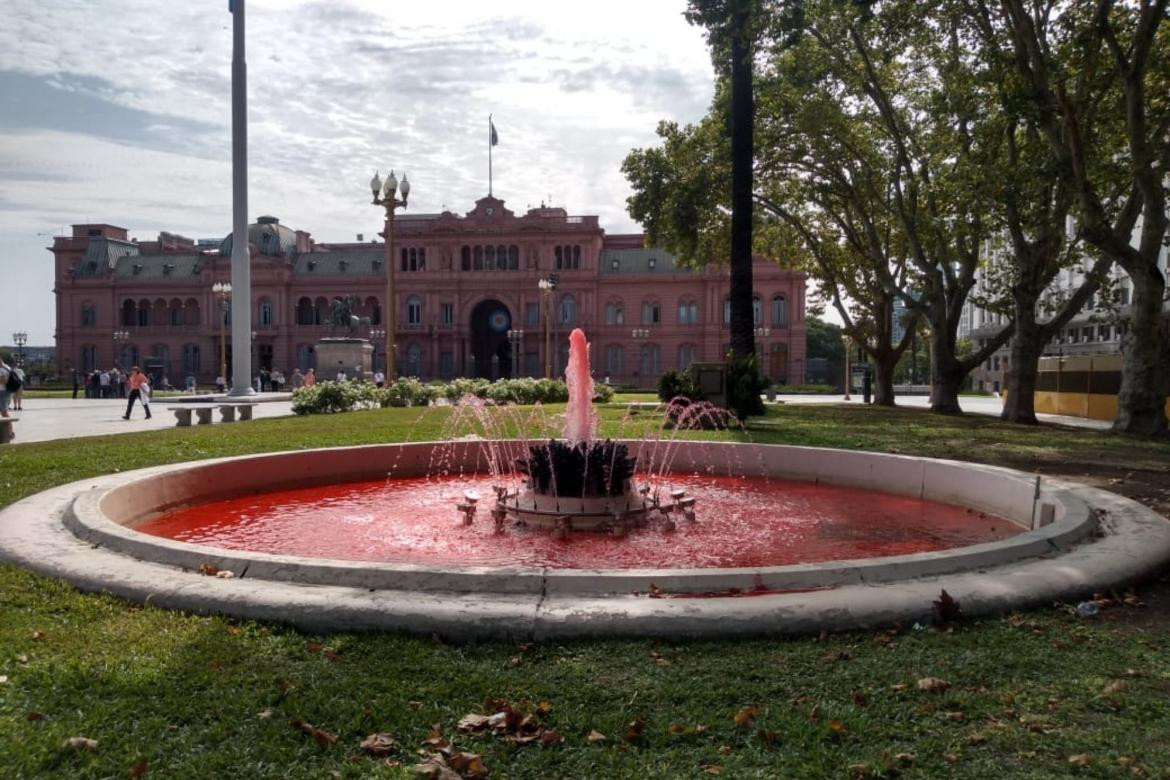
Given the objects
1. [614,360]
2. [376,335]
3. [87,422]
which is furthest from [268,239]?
[87,422]

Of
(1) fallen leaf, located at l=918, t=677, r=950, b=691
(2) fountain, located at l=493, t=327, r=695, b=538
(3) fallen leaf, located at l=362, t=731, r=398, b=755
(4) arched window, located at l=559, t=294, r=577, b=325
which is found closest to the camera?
(3) fallen leaf, located at l=362, t=731, r=398, b=755

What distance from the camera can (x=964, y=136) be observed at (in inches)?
763

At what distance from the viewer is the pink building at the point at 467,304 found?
6244 cm

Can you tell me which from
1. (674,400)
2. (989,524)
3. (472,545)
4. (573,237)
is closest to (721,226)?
(674,400)

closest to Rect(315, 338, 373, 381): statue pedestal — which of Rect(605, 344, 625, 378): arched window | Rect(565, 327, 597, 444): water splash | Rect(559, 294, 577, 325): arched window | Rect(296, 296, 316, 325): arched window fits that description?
Rect(565, 327, 597, 444): water splash

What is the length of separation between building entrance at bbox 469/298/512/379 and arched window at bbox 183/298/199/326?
24.0 metres

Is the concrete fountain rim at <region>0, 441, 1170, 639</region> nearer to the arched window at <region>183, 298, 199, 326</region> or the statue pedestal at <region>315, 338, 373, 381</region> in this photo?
the statue pedestal at <region>315, 338, 373, 381</region>

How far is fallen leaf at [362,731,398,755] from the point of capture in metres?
2.87

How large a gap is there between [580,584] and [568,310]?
60.0 metres

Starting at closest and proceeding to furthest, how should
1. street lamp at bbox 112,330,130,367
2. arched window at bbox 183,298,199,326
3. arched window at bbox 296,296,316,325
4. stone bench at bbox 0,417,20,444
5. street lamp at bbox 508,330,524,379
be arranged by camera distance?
stone bench at bbox 0,417,20,444, street lamp at bbox 508,330,524,379, street lamp at bbox 112,330,130,367, arched window at bbox 296,296,316,325, arched window at bbox 183,298,199,326

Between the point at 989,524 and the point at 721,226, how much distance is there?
69.4 ft

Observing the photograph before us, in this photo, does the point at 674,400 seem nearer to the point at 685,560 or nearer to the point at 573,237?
the point at 685,560

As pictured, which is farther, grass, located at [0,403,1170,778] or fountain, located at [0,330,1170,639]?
fountain, located at [0,330,1170,639]

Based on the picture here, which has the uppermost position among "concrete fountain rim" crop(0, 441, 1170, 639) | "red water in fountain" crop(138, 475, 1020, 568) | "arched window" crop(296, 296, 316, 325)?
"arched window" crop(296, 296, 316, 325)
